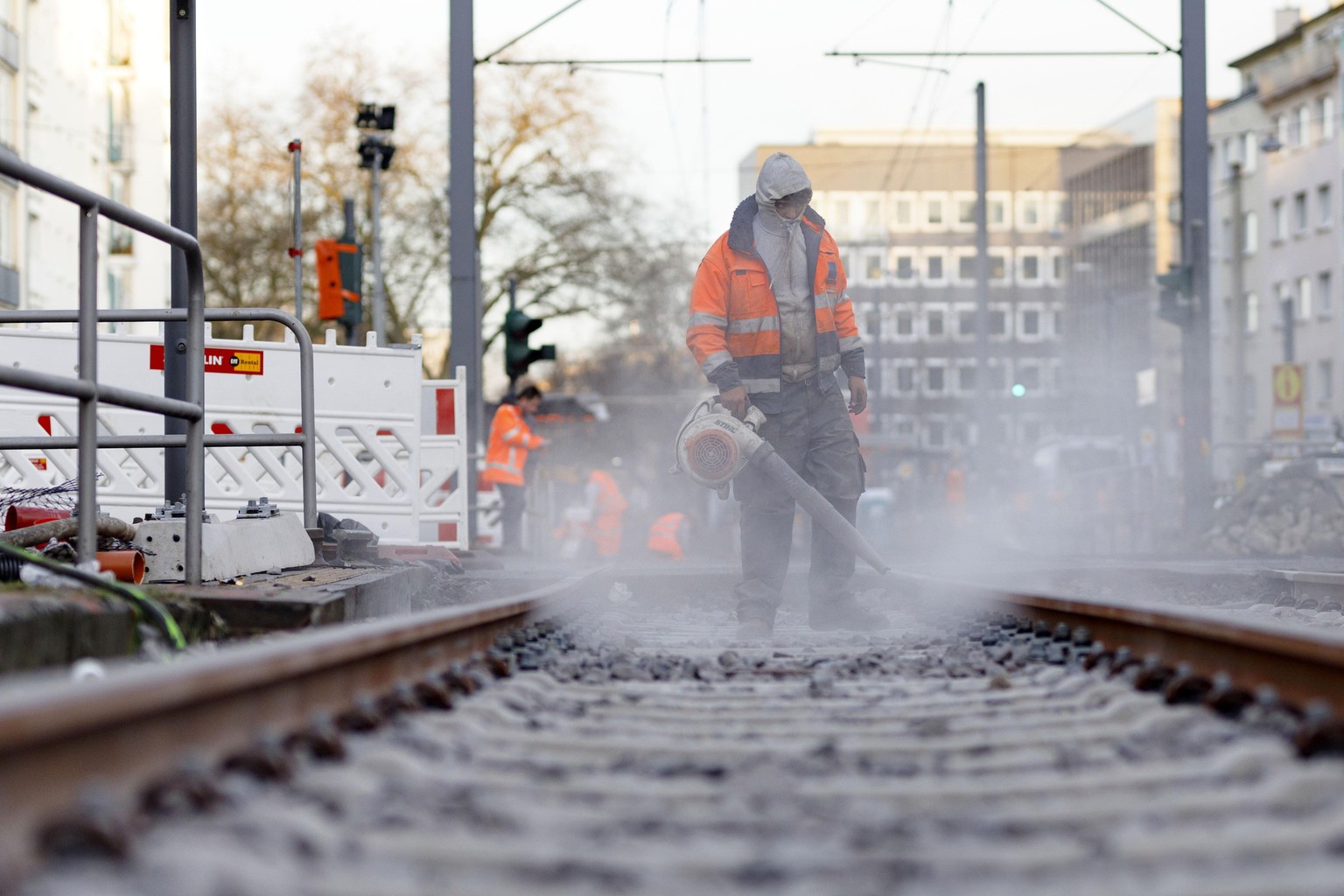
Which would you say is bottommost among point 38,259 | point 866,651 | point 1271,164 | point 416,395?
point 866,651

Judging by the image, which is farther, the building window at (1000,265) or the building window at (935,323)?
the building window at (1000,265)

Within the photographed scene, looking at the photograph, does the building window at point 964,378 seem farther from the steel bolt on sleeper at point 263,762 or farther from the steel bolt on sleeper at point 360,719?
the steel bolt on sleeper at point 263,762

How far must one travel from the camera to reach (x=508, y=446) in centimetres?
1847

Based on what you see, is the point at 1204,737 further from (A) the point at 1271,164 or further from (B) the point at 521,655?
(A) the point at 1271,164

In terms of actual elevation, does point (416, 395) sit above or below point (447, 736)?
above

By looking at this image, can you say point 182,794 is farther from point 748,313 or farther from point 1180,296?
point 1180,296

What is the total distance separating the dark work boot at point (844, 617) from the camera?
773cm

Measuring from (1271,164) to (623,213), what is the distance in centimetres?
3591

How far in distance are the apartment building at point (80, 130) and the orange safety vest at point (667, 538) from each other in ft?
49.4

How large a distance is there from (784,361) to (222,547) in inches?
105

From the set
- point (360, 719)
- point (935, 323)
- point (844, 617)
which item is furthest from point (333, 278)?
point (935, 323)

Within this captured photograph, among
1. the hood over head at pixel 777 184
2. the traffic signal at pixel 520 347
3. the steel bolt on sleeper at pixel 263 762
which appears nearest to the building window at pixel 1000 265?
the traffic signal at pixel 520 347

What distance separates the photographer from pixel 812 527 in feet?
27.0

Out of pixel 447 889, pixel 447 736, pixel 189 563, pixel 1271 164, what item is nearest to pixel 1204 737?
pixel 447 736
